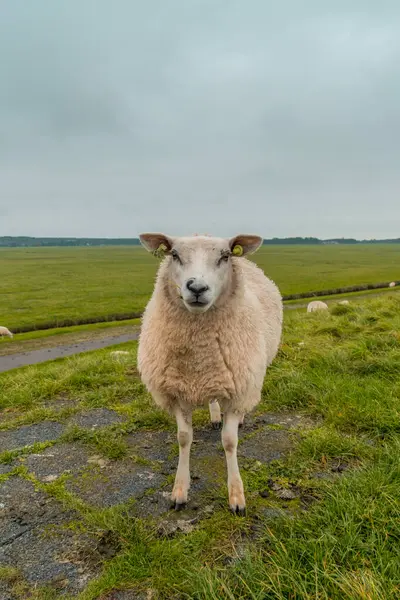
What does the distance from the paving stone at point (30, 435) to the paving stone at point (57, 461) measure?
339 mm

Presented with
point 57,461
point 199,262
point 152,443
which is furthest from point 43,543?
point 199,262

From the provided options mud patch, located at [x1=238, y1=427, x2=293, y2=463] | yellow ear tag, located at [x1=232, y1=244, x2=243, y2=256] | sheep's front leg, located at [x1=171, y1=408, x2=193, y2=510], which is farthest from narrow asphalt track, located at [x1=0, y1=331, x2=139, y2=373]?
yellow ear tag, located at [x1=232, y1=244, x2=243, y2=256]

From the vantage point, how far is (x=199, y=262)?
154 inches

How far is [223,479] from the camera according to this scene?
432 cm

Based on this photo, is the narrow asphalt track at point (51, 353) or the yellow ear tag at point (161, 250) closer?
the yellow ear tag at point (161, 250)

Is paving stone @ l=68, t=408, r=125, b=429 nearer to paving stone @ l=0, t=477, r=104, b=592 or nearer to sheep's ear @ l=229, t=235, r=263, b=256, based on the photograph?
paving stone @ l=0, t=477, r=104, b=592

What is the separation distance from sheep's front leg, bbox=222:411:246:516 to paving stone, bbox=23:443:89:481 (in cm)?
177

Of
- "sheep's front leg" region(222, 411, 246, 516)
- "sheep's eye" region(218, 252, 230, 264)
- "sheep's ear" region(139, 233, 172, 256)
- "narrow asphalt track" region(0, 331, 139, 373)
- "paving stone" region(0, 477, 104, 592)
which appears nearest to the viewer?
"paving stone" region(0, 477, 104, 592)

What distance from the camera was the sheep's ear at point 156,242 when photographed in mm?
4316

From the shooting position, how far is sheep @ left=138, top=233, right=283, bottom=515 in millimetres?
4031

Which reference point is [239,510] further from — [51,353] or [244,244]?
[51,353]

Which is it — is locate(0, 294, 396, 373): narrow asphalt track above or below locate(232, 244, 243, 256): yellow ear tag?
below

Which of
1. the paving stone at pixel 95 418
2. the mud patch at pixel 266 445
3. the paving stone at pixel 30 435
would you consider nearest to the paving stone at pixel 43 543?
the paving stone at pixel 30 435

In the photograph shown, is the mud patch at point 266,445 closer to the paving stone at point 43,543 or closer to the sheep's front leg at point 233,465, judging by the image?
the sheep's front leg at point 233,465
